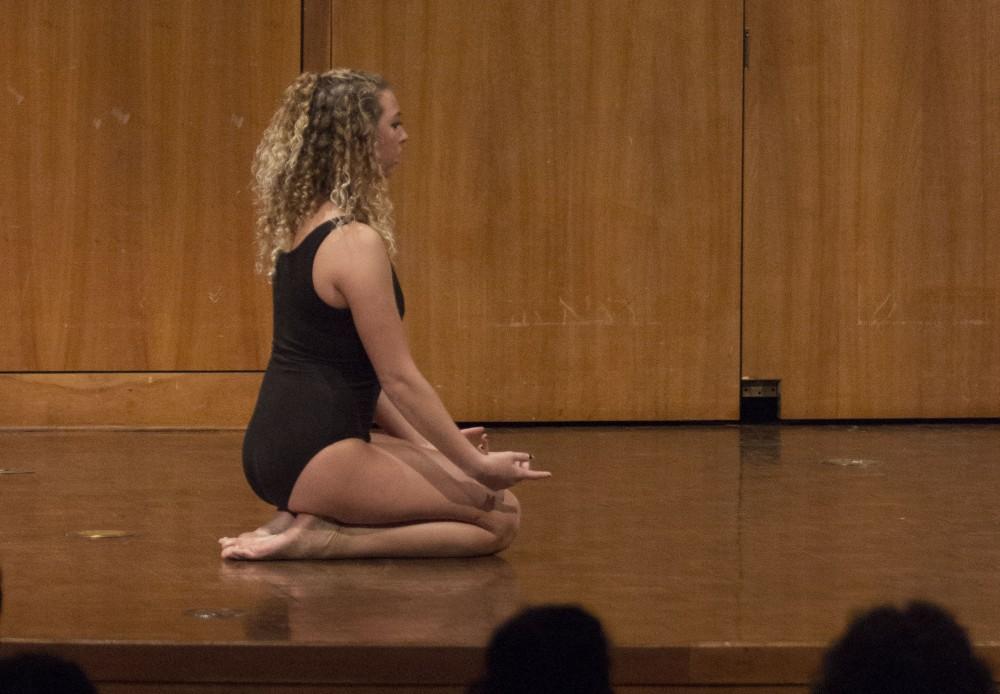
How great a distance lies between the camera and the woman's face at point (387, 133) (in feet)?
9.25

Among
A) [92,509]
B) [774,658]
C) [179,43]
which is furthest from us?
[179,43]

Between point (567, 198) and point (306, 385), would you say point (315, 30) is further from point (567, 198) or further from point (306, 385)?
point (306, 385)

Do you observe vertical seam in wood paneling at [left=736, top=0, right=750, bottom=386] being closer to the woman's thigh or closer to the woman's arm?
the woman's thigh

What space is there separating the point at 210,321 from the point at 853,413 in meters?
1.98

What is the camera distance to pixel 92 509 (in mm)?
3320

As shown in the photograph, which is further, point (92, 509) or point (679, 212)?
point (679, 212)

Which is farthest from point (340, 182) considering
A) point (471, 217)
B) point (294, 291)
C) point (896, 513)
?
point (471, 217)

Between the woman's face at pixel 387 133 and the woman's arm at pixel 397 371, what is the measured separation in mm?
203

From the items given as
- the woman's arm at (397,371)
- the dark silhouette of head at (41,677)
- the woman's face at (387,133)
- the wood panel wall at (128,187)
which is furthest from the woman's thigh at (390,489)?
the wood panel wall at (128,187)

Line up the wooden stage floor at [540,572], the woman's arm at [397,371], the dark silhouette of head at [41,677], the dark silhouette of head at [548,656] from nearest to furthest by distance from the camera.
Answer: the dark silhouette of head at [41,677]
the dark silhouette of head at [548,656]
the wooden stage floor at [540,572]
the woman's arm at [397,371]

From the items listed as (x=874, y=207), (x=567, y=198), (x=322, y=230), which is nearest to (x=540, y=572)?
(x=322, y=230)

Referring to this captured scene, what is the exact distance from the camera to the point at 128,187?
4.77 metres

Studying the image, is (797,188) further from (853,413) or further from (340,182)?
(340,182)

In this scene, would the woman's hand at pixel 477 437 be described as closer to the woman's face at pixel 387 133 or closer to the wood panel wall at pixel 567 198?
the woman's face at pixel 387 133
